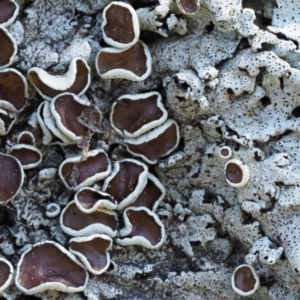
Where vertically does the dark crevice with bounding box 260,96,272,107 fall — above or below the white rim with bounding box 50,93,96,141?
above

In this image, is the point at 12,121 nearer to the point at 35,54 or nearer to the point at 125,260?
the point at 35,54

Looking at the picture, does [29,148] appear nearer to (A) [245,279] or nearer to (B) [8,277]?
(B) [8,277]

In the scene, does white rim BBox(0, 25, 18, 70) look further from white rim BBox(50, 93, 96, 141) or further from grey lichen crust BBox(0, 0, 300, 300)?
white rim BBox(50, 93, 96, 141)

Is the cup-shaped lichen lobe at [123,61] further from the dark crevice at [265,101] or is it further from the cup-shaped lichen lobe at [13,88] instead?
the dark crevice at [265,101]

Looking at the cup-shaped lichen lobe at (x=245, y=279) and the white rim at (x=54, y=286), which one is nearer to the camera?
the white rim at (x=54, y=286)

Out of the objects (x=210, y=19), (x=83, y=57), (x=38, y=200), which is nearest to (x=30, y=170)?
(x=38, y=200)

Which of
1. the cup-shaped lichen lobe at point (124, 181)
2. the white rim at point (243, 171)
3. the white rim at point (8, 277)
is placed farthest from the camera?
the cup-shaped lichen lobe at point (124, 181)

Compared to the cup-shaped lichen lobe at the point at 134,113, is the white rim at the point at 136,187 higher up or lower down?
lower down

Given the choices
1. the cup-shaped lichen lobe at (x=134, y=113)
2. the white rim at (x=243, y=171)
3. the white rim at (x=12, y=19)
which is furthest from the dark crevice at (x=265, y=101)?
the white rim at (x=12, y=19)

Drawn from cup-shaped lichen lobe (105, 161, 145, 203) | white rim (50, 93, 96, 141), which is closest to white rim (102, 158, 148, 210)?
cup-shaped lichen lobe (105, 161, 145, 203)
